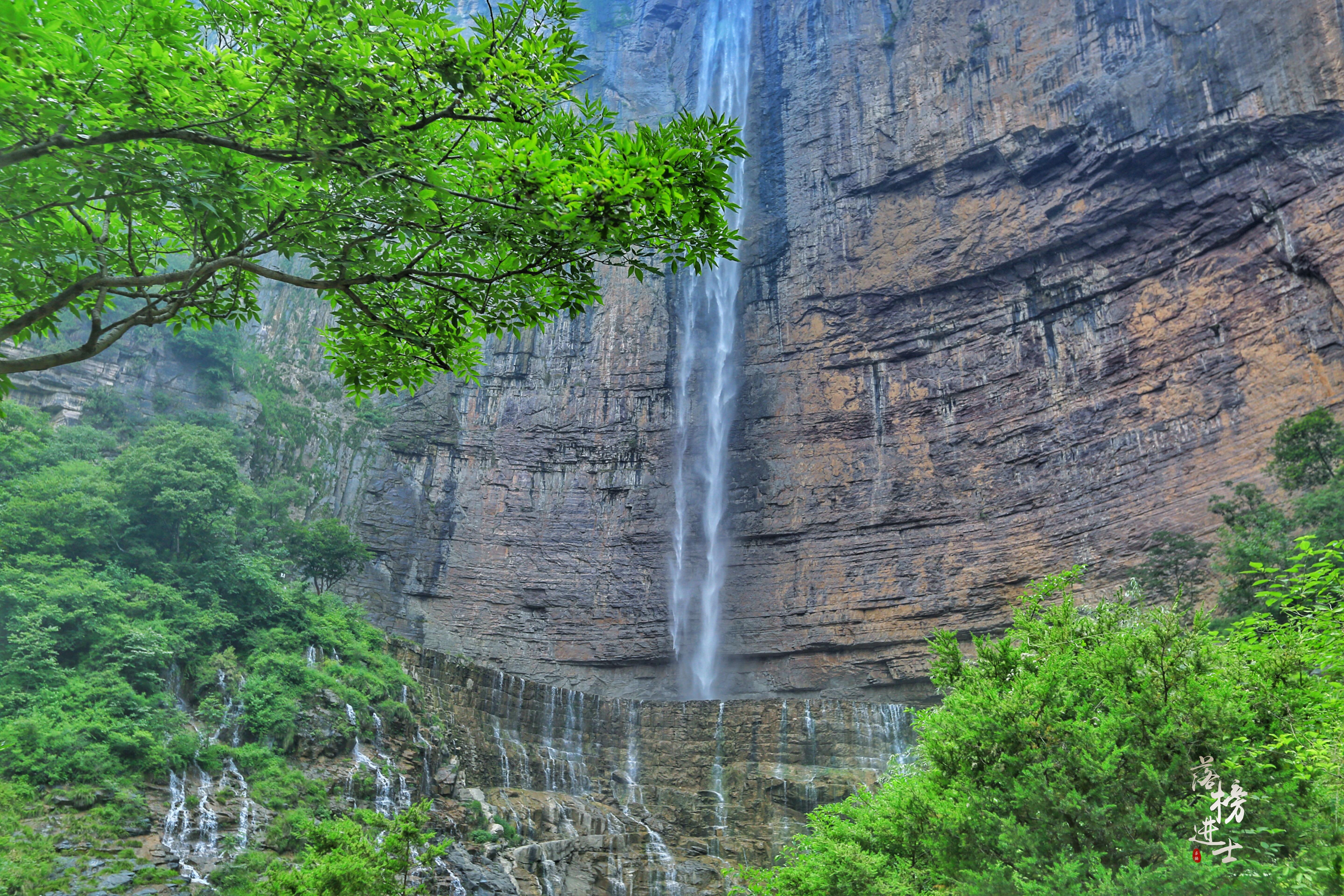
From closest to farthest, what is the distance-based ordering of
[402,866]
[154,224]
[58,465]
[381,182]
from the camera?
[381,182] → [154,224] → [402,866] → [58,465]

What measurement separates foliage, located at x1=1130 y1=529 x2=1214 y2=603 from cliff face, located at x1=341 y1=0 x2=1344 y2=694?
114 cm

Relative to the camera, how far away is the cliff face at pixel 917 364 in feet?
86.7

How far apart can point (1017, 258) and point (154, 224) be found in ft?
99.9

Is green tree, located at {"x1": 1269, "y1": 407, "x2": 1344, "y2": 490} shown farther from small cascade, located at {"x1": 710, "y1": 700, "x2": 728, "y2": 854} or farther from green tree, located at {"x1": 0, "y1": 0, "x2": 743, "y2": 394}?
green tree, located at {"x1": 0, "y1": 0, "x2": 743, "y2": 394}

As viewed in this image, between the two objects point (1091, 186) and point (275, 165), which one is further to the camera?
point (1091, 186)

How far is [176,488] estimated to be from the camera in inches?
869

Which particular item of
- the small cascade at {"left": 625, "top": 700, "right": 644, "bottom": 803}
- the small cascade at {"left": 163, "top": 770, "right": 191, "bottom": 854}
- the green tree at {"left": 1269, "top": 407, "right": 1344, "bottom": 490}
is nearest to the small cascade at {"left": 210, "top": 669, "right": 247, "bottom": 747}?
the small cascade at {"left": 163, "top": 770, "right": 191, "bottom": 854}

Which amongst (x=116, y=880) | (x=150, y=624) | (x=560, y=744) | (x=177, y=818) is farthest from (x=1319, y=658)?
(x=560, y=744)

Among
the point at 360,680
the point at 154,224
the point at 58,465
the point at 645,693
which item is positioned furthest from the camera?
the point at 645,693

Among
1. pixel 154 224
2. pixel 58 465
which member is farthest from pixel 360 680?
pixel 154 224

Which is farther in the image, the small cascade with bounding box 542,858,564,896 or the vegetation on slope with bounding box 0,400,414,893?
the small cascade with bounding box 542,858,564,896

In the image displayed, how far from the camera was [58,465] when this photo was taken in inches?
931

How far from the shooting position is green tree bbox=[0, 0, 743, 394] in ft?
13.8

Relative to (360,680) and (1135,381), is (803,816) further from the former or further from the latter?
(1135,381)
